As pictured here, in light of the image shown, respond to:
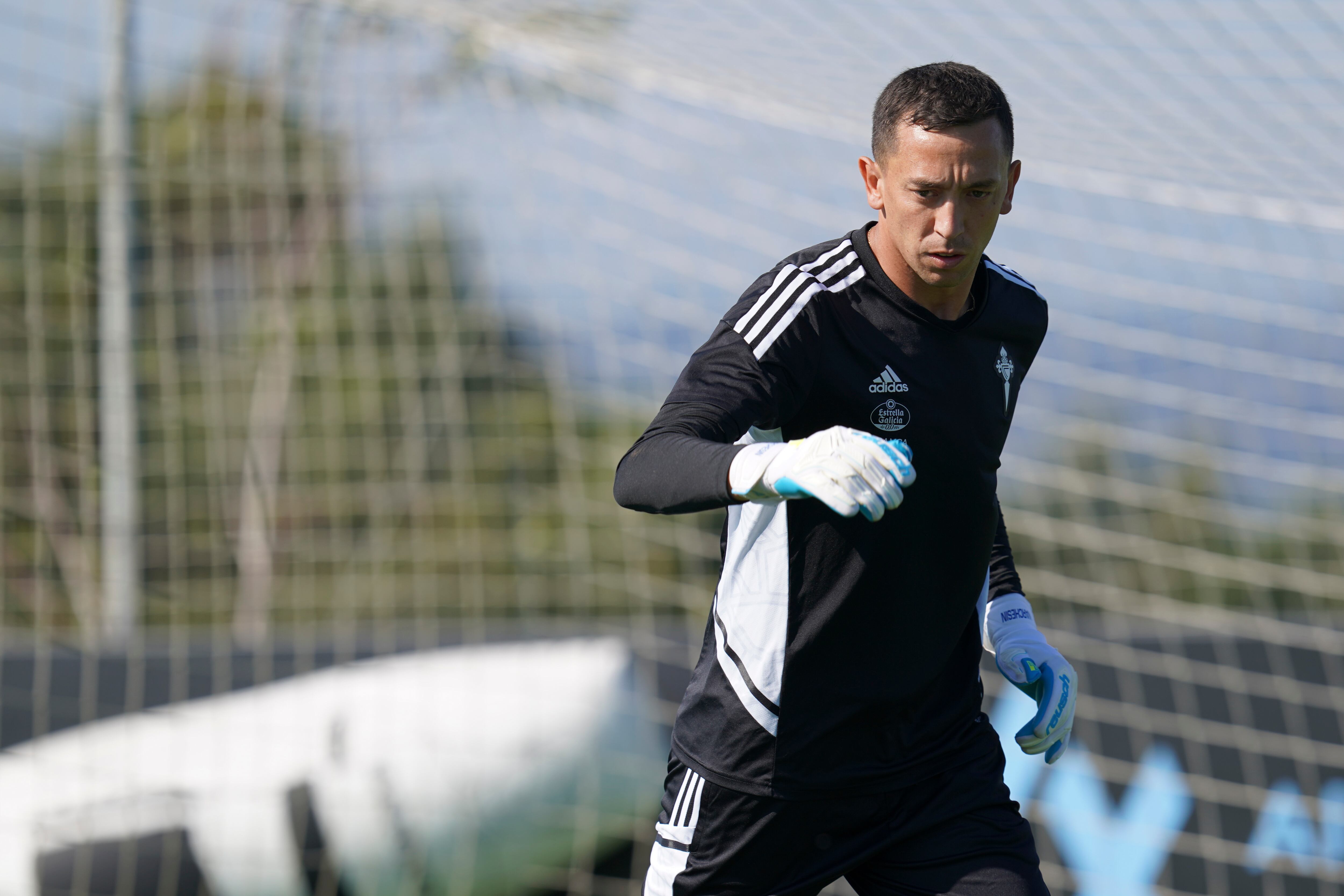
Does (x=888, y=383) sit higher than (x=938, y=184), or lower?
lower

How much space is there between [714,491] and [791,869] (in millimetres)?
848

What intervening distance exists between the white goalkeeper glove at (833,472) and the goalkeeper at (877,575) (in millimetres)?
281

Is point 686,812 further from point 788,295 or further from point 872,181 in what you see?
point 872,181

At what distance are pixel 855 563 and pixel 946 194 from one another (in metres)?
0.58

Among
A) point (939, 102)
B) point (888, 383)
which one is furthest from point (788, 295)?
point (939, 102)

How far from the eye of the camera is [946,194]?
1.88 metres

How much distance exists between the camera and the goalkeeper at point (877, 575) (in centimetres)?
189

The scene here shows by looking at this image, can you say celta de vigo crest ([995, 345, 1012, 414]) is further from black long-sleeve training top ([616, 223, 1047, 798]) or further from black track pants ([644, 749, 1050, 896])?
black track pants ([644, 749, 1050, 896])

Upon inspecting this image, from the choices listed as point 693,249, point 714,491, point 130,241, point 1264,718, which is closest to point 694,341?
point 693,249

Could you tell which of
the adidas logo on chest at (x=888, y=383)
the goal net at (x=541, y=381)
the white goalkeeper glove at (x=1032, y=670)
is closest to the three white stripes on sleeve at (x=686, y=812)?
the white goalkeeper glove at (x=1032, y=670)

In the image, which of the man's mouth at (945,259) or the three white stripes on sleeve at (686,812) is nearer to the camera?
the man's mouth at (945,259)

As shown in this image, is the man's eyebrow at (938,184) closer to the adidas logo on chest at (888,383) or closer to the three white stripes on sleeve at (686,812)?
the adidas logo on chest at (888,383)

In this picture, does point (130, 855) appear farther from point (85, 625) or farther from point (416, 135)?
point (416, 135)

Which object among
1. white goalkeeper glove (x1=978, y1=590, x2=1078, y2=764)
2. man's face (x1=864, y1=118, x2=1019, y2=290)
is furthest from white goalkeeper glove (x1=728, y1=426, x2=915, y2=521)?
white goalkeeper glove (x1=978, y1=590, x2=1078, y2=764)
